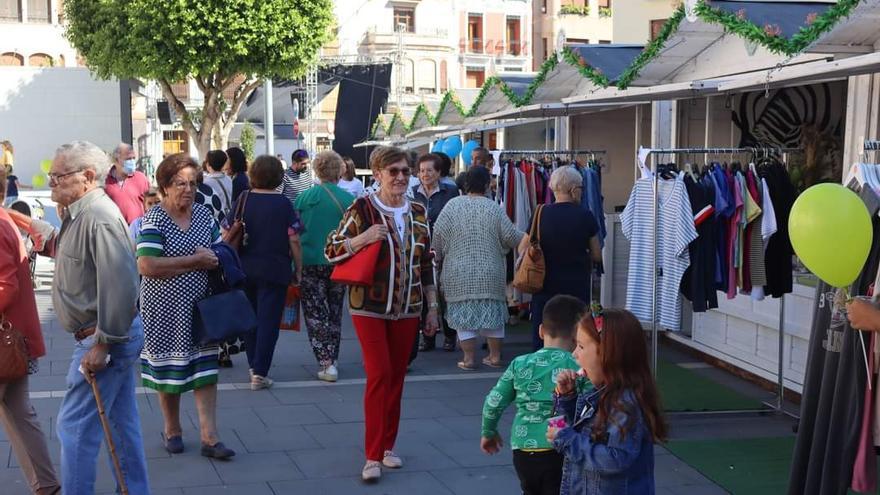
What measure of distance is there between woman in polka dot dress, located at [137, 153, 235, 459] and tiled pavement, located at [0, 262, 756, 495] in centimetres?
59

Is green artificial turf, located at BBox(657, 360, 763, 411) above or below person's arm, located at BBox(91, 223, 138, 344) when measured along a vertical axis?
below

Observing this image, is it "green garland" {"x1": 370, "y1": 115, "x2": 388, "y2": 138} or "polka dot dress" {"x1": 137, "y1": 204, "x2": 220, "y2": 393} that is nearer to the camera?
"polka dot dress" {"x1": 137, "y1": 204, "x2": 220, "y2": 393}

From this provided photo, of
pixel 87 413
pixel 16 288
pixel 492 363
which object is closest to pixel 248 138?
pixel 492 363

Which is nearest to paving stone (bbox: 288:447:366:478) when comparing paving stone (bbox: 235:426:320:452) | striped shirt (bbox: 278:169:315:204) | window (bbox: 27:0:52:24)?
paving stone (bbox: 235:426:320:452)

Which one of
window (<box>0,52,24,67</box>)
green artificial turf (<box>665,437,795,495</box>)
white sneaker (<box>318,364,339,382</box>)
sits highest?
window (<box>0,52,24,67</box>)

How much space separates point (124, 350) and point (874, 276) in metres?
3.23

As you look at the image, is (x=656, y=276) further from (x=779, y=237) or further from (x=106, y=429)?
(x=106, y=429)

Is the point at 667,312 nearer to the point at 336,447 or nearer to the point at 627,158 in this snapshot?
the point at 336,447

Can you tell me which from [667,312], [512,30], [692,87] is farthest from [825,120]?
[512,30]

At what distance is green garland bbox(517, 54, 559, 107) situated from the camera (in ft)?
34.2

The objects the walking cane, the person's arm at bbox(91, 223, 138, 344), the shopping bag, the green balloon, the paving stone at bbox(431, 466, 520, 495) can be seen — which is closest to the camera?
the green balloon

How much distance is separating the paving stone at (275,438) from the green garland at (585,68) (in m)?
4.02

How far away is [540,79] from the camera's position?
1083 cm

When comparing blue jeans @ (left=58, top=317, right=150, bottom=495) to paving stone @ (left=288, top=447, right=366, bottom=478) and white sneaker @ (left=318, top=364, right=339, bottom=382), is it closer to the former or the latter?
paving stone @ (left=288, top=447, right=366, bottom=478)
